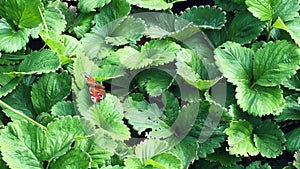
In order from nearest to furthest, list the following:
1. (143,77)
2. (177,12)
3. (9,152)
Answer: (9,152), (143,77), (177,12)

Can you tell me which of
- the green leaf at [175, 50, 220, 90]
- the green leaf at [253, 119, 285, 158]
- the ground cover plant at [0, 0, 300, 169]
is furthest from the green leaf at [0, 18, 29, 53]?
the green leaf at [253, 119, 285, 158]

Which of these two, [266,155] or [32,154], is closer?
[32,154]

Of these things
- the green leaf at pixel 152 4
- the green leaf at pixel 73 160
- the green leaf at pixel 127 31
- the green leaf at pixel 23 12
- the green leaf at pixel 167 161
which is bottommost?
the green leaf at pixel 167 161

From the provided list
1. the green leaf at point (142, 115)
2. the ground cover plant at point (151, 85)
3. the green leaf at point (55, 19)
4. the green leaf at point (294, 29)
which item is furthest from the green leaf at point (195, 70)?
the green leaf at point (55, 19)

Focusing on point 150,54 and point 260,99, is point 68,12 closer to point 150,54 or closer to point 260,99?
point 150,54

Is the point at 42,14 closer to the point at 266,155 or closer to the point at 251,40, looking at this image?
the point at 251,40

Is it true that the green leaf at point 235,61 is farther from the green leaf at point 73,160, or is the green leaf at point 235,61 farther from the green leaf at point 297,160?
the green leaf at point 73,160

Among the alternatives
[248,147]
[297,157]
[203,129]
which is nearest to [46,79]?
[203,129]
